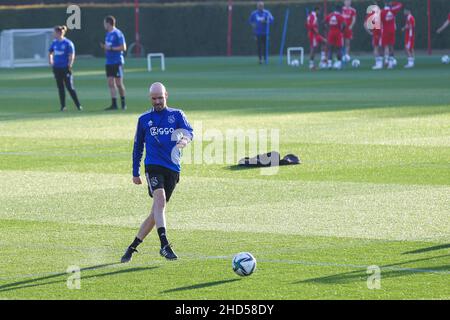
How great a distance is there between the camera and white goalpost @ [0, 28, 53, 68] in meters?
58.0

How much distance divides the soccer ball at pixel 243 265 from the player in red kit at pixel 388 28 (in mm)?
36908

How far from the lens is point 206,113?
3088 cm

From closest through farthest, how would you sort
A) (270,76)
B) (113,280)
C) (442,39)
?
(113,280), (270,76), (442,39)

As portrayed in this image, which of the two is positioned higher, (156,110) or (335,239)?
(156,110)

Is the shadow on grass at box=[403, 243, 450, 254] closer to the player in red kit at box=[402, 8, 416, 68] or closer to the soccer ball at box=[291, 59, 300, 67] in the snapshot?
the player in red kit at box=[402, 8, 416, 68]

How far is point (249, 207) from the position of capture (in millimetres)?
16672

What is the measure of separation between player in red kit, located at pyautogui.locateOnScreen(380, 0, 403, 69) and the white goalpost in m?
16.8

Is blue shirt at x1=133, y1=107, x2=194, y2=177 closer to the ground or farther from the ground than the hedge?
farther from the ground

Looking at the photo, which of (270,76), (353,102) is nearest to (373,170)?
(353,102)

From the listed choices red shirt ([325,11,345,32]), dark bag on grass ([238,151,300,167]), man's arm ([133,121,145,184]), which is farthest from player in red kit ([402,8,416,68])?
man's arm ([133,121,145,184])

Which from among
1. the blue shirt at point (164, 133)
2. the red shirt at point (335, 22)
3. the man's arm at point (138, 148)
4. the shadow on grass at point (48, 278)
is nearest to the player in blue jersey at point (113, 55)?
the red shirt at point (335, 22)

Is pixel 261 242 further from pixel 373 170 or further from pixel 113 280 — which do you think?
pixel 373 170

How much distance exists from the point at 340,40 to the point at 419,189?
31.2m

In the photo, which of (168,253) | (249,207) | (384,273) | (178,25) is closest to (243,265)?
(168,253)
